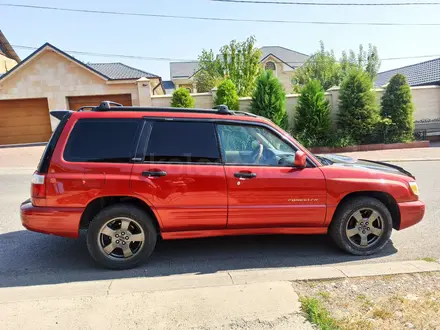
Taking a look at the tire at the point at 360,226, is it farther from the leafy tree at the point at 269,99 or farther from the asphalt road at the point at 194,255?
the leafy tree at the point at 269,99

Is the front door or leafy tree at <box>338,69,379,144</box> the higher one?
leafy tree at <box>338,69,379,144</box>

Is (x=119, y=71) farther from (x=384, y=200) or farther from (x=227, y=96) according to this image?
(x=384, y=200)

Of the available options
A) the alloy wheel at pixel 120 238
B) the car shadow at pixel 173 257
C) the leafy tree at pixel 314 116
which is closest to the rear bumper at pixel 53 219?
the alloy wheel at pixel 120 238

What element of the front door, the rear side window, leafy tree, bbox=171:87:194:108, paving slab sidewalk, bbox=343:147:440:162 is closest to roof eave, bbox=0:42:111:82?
leafy tree, bbox=171:87:194:108

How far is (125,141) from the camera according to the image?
11.8 feet

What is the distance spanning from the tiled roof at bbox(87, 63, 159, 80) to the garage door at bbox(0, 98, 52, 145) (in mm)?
5592

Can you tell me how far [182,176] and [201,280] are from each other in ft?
3.59

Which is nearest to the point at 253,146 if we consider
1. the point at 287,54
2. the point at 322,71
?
the point at 322,71

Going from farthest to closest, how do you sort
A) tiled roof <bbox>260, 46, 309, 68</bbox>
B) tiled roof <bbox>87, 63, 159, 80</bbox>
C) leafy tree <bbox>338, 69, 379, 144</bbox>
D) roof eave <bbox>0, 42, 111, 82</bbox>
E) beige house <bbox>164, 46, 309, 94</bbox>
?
Answer: tiled roof <bbox>260, 46, 309, 68</bbox>
beige house <bbox>164, 46, 309, 94</bbox>
tiled roof <bbox>87, 63, 159, 80</bbox>
roof eave <bbox>0, 42, 111, 82</bbox>
leafy tree <bbox>338, 69, 379, 144</bbox>

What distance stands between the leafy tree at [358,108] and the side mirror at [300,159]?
11.9 metres

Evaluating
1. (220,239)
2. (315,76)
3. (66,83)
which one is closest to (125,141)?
(220,239)

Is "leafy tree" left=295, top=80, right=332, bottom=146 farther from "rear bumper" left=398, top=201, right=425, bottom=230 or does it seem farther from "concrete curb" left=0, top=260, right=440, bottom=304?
"concrete curb" left=0, top=260, right=440, bottom=304

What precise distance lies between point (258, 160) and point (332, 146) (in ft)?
37.3

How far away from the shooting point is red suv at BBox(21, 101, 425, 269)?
138 inches
